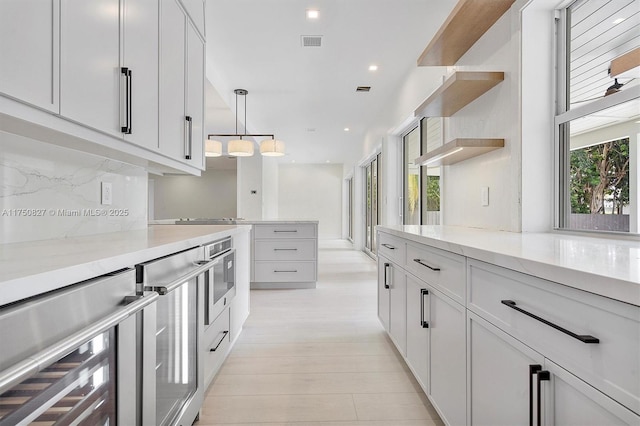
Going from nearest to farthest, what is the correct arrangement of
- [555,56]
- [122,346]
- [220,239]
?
1. [122,346]
2. [555,56]
3. [220,239]

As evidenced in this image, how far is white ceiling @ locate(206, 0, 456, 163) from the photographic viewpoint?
2.90 m

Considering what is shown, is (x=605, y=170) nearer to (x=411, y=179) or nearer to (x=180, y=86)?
(x=180, y=86)

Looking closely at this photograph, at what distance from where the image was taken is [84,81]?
122cm

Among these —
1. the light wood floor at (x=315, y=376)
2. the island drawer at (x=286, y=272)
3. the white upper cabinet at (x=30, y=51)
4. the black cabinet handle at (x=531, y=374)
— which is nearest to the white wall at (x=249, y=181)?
the island drawer at (x=286, y=272)

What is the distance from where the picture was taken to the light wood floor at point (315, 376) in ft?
5.58

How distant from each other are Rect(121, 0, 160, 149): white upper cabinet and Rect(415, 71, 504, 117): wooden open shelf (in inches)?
66.5

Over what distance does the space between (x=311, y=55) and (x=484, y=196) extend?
2.42 metres

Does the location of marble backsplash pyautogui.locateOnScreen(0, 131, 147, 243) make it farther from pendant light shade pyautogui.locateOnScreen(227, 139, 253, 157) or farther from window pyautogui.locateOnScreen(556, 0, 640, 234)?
pendant light shade pyautogui.locateOnScreen(227, 139, 253, 157)

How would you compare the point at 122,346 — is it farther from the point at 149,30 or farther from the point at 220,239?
the point at 149,30

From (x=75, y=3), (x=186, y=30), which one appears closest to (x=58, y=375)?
(x=75, y=3)

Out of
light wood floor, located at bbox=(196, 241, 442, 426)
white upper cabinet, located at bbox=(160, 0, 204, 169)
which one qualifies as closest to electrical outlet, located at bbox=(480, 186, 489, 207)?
light wood floor, located at bbox=(196, 241, 442, 426)

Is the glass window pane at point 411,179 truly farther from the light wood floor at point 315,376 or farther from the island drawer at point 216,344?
the island drawer at point 216,344

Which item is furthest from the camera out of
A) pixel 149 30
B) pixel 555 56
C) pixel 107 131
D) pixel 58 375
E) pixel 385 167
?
pixel 385 167

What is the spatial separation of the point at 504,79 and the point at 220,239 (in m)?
1.94
